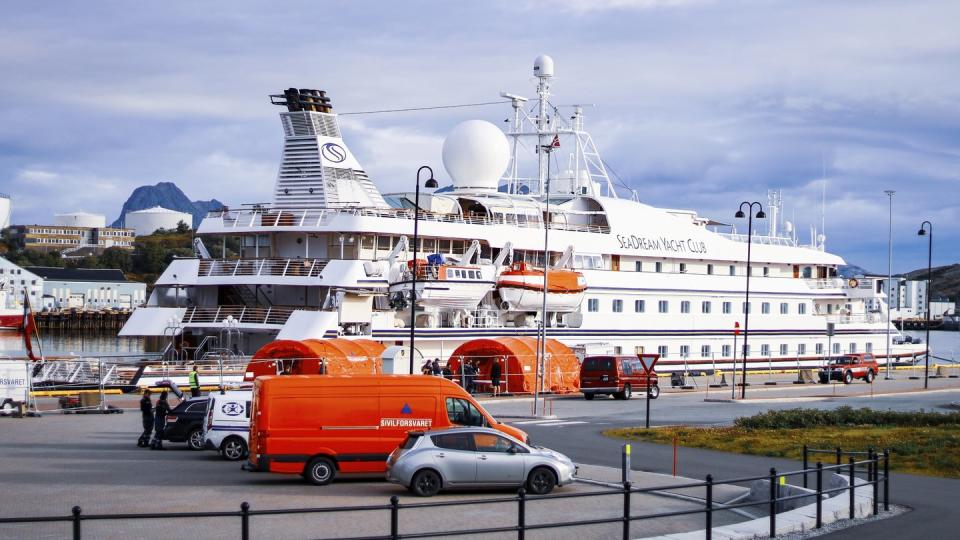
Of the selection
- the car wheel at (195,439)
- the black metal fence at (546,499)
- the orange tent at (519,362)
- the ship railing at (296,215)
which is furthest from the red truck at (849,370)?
the car wheel at (195,439)

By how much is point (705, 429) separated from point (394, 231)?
2019 cm

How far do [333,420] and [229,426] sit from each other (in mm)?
4709

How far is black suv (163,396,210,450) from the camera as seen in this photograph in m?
26.0

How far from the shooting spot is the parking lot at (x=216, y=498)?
50.2ft

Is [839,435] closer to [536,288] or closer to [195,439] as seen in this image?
[195,439]

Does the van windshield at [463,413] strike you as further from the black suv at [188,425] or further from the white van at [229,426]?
the black suv at [188,425]

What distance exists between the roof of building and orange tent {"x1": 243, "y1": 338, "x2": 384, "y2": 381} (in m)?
110

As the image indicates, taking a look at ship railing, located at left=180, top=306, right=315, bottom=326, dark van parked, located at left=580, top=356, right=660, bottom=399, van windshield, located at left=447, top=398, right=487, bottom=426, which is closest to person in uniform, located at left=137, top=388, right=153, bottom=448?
van windshield, located at left=447, top=398, right=487, bottom=426

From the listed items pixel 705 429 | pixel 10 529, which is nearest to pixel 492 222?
pixel 705 429

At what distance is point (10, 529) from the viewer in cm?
1500

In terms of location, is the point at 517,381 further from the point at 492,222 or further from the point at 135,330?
the point at 135,330

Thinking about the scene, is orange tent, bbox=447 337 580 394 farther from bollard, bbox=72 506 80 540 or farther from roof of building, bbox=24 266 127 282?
roof of building, bbox=24 266 127 282

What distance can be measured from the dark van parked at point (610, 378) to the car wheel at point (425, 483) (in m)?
24.6

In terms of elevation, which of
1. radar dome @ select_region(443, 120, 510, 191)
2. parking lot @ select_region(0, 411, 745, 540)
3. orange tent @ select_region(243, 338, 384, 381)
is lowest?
parking lot @ select_region(0, 411, 745, 540)
